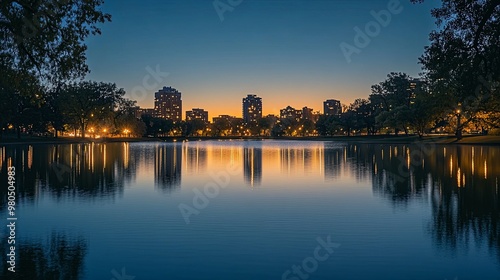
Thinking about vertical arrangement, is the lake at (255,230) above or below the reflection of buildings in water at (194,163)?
below

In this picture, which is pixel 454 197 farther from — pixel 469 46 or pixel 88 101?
pixel 88 101

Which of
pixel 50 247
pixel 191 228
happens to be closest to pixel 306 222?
pixel 191 228

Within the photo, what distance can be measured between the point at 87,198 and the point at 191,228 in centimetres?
748

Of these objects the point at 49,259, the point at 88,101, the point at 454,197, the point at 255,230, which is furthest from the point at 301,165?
the point at 88,101

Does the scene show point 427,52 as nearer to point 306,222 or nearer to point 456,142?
point 306,222

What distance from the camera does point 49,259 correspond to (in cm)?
1004

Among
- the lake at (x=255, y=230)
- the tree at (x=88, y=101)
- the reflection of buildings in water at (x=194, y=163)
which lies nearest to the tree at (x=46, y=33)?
the lake at (x=255, y=230)

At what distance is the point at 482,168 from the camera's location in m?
31.5

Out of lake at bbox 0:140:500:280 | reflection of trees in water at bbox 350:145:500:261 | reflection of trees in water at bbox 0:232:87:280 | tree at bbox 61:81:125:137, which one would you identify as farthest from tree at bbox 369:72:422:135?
reflection of trees in water at bbox 0:232:87:280

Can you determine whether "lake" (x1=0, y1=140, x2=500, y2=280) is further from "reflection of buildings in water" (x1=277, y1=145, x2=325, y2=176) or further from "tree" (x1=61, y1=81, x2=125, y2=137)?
"tree" (x1=61, y1=81, x2=125, y2=137)

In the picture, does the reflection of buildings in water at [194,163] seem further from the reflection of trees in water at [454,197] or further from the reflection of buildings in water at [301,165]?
the reflection of trees in water at [454,197]

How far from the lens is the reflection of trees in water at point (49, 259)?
9.05m

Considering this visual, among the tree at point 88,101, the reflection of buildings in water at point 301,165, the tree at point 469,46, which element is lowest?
the reflection of buildings in water at point 301,165

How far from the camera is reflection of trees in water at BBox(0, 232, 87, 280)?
29.7 ft
